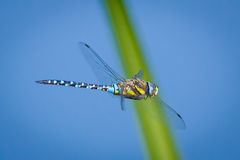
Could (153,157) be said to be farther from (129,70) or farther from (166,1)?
(166,1)

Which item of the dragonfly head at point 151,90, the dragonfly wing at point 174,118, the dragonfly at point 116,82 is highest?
the dragonfly at point 116,82

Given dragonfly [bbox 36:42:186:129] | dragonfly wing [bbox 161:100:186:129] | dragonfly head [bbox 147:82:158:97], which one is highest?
dragonfly [bbox 36:42:186:129]

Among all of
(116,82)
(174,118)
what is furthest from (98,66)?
(174,118)

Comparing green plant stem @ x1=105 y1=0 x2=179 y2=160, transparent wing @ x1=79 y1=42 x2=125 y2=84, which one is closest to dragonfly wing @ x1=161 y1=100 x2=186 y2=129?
green plant stem @ x1=105 y1=0 x2=179 y2=160

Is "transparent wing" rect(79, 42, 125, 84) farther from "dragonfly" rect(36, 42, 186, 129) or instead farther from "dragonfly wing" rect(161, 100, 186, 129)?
"dragonfly wing" rect(161, 100, 186, 129)

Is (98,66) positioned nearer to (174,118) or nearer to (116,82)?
(116,82)

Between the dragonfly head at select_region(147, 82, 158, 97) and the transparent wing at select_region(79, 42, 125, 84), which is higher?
the transparent wing at select_region(79, 42, 125, 84)

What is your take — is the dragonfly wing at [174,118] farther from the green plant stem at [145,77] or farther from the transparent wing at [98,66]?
the transparent wing at [98,66]

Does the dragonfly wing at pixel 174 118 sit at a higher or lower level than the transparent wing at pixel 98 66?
lower

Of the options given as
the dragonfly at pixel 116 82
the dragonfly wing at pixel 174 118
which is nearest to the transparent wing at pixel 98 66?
the dragonfly at pixel 116 82
